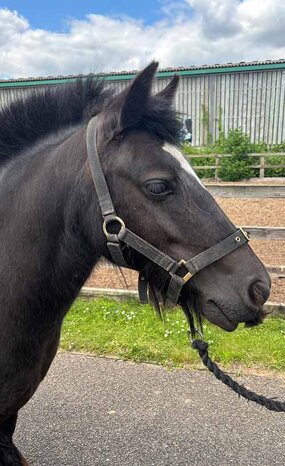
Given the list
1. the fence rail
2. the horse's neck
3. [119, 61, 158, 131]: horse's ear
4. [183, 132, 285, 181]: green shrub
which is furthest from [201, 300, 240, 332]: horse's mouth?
[183, 132, 285, 181]: green shrub

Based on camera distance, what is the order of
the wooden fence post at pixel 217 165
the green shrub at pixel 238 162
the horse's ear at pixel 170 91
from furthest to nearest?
the green shrub at pixel 238 162
the wooden fence post at pixel 217 165
the horse's ear at pixel 170 91

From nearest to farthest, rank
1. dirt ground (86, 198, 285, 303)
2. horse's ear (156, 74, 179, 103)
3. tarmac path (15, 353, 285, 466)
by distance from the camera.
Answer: horse's ear (156, 74, 179, 103) < tarmac path (15, 353, 285, 466) < dirt ground (86, 198, 285, 303)

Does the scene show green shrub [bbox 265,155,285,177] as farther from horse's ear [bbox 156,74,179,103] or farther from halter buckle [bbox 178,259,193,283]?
halter buckle [bbox 178,259,193,283]

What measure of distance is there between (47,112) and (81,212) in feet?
1.97

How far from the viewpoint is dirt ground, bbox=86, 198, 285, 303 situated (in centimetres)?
555

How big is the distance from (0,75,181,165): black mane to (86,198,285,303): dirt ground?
1459 mm

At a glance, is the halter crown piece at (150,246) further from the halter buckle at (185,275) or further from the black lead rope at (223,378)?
the black lead rope at (223,378)

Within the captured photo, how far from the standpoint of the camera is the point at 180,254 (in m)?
1.63

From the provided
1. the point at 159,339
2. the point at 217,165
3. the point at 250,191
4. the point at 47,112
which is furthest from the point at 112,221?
the point at 217,165

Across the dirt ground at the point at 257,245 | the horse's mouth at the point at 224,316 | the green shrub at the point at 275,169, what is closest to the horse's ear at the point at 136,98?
the horse's mouth at the point at 224,316

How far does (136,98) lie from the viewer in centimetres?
162

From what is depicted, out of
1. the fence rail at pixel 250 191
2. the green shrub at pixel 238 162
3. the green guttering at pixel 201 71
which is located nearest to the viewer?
the fence rail at pixel 250 191

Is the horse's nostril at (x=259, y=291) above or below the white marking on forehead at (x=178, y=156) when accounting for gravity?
below

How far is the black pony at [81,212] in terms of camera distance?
5.28 ft
